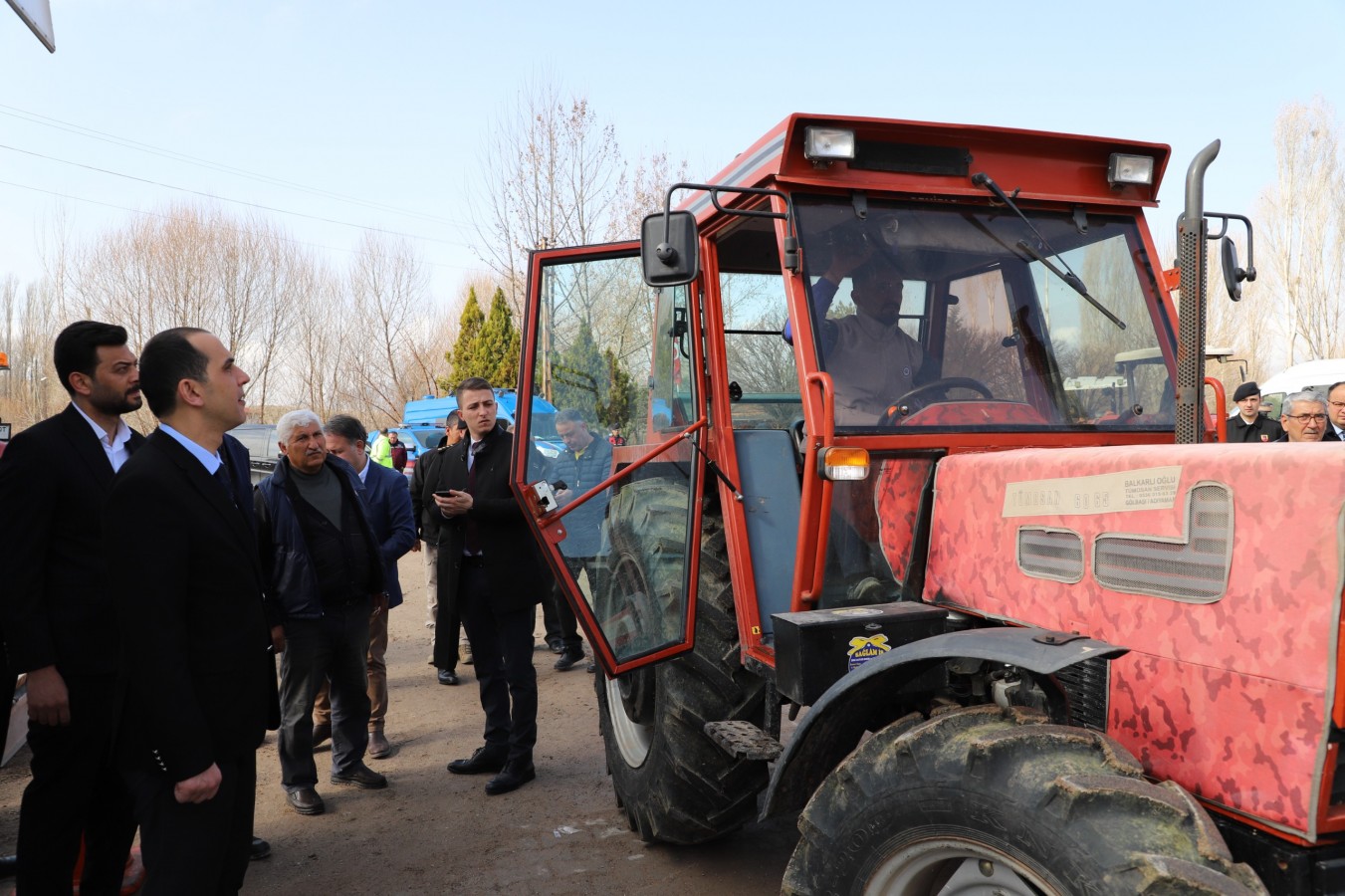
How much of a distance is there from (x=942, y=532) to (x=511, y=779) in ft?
9.88

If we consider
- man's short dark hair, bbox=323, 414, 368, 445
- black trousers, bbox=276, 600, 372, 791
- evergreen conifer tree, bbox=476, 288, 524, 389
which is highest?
evergreen conifer tree, bbox=476, 288, 524, 389

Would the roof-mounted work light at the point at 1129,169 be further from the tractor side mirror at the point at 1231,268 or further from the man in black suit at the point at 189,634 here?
the man in black suit at the point at 189,634

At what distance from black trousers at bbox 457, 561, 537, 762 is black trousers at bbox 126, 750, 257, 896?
2.54 meters

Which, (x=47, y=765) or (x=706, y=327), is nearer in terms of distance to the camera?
(x=47, y=765)

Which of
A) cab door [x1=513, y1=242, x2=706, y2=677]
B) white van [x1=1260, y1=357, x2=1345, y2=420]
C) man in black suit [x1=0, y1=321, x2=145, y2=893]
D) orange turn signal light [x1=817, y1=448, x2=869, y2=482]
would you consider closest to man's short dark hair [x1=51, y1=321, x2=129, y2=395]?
man in black suit [x1=0, y1=321, x2=145, y2=893]

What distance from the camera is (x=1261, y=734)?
192cm

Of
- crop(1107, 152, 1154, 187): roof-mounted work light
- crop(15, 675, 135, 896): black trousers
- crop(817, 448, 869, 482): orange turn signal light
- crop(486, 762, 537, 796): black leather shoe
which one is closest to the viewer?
crop(817, 448, 869, 482): orange turn signal light

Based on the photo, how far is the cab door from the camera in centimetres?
381

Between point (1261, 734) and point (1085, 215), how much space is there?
196 centimetres

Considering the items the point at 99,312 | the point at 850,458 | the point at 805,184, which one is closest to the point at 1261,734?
the point at 850,458

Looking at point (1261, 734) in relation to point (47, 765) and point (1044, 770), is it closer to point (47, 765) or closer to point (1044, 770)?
point (1044, 770)

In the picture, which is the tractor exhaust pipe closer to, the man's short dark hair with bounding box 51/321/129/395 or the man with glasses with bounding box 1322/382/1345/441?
the man's short dark hair with bounding box 51/321/129/395

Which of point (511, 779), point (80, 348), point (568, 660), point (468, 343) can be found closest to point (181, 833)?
point (80, 348)

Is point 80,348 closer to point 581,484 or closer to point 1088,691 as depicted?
point 581,484
